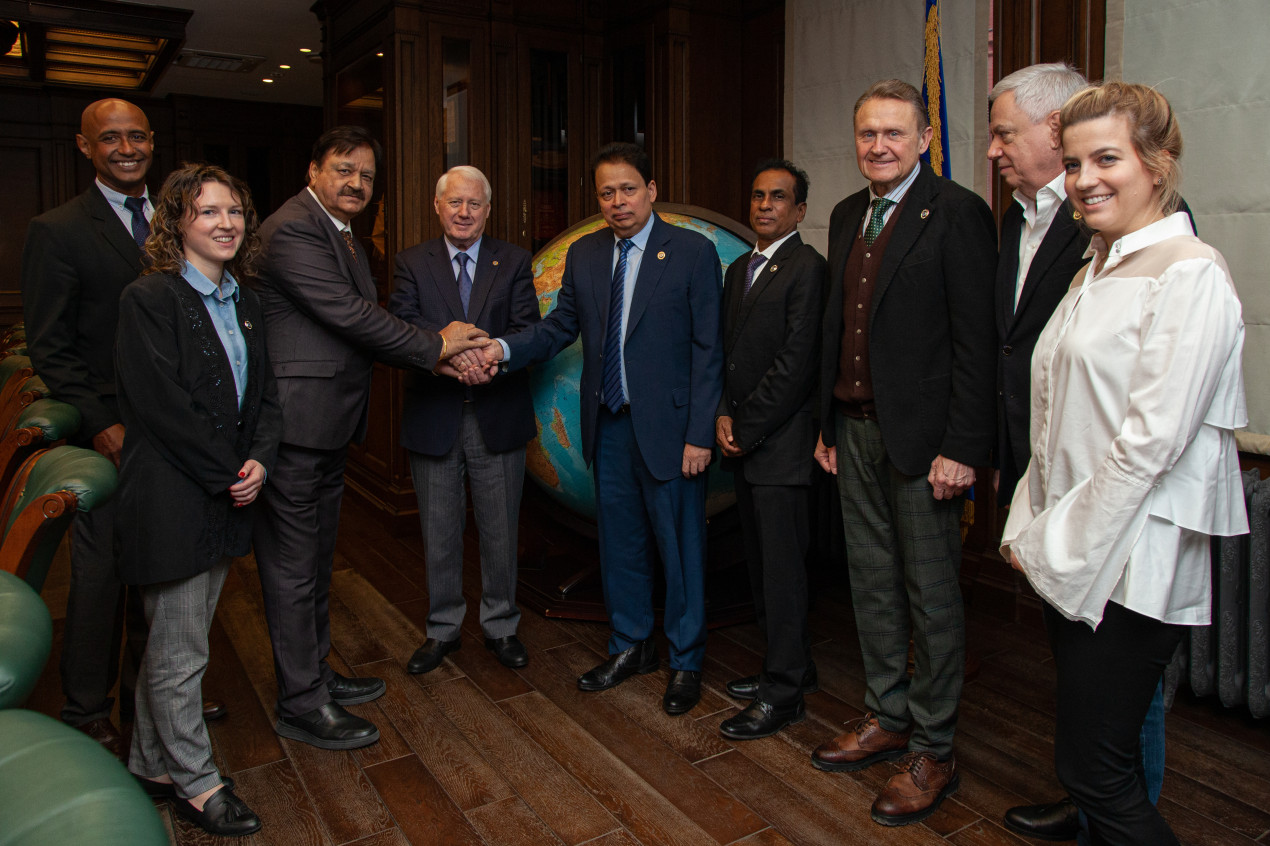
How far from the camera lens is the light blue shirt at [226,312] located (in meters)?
2.16

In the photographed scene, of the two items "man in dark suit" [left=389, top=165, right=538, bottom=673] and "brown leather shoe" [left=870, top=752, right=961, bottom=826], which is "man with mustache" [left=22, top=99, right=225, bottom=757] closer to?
"man in dark suit" [left=389, top=165, right=538, bottom=673]

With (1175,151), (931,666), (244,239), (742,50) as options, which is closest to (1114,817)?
(931,666)

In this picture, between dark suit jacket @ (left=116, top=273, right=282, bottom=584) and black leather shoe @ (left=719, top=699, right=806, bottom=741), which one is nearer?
dark suit jacket @ (left=116, top=273, right=282, bottom=584)

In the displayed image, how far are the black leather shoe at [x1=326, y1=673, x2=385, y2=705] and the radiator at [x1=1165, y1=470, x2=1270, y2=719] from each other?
94.2 inches

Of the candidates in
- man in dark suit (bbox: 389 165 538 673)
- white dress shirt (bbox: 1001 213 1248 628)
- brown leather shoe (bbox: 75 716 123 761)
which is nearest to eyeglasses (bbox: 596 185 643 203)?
man in dark suit (bbox: 389 165 538 673)

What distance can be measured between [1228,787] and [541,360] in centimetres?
227

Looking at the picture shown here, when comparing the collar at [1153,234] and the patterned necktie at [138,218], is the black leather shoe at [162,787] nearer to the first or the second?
the patterned necktie at [138,218]

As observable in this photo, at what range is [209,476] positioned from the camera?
6.89 ft

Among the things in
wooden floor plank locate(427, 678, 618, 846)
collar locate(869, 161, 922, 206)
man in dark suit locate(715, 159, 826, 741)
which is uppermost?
collar locate(869, 161, 922, 206)

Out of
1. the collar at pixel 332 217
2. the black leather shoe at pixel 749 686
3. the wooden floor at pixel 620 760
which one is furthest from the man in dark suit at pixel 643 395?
the collar at pixel 332 217

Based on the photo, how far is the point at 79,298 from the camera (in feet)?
8.69

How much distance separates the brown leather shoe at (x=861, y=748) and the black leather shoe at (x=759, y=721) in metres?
0.19

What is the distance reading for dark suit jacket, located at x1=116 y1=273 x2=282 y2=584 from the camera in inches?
79.8

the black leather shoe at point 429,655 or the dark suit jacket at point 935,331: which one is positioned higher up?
the dark suit jacket at point 935,331
